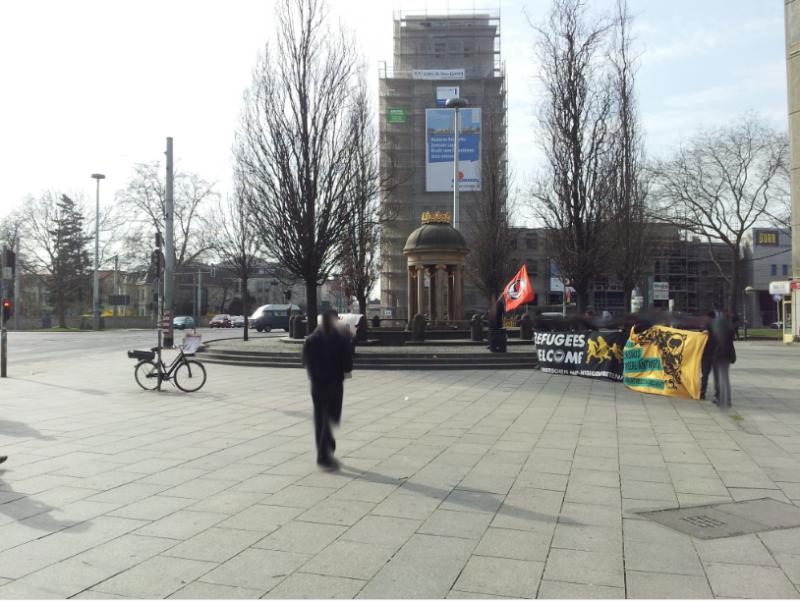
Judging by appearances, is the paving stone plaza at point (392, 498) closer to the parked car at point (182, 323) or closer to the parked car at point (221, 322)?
the parked car at point (182, 323)

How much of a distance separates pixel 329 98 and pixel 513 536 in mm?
22230

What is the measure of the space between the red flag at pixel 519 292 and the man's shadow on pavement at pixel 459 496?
15.1 metres

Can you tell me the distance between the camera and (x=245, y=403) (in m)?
11.8

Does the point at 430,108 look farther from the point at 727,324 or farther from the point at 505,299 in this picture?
the point at 727,324

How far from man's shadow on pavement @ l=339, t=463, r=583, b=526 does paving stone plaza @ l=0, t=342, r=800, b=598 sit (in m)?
0.03

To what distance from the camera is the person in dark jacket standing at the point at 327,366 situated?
702cm

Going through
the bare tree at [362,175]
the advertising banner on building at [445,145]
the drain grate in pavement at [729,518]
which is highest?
the advertising banner on building at [445,145]

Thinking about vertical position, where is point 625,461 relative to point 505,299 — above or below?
below

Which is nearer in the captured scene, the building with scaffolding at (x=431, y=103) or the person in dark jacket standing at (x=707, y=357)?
the person in dark jacket standing at (x=707, y=357)

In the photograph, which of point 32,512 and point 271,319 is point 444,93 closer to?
point 271,319

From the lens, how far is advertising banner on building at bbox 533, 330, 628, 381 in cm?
1489

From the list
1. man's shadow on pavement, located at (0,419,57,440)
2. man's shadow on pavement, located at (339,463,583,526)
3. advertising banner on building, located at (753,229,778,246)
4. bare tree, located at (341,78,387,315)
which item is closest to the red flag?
bare tree, located at (341,78,387,315)

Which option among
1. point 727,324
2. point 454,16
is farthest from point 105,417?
point 454,16

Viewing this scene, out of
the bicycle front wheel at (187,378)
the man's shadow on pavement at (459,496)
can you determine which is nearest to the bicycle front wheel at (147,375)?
the bicycle front wheel at (187,378)
